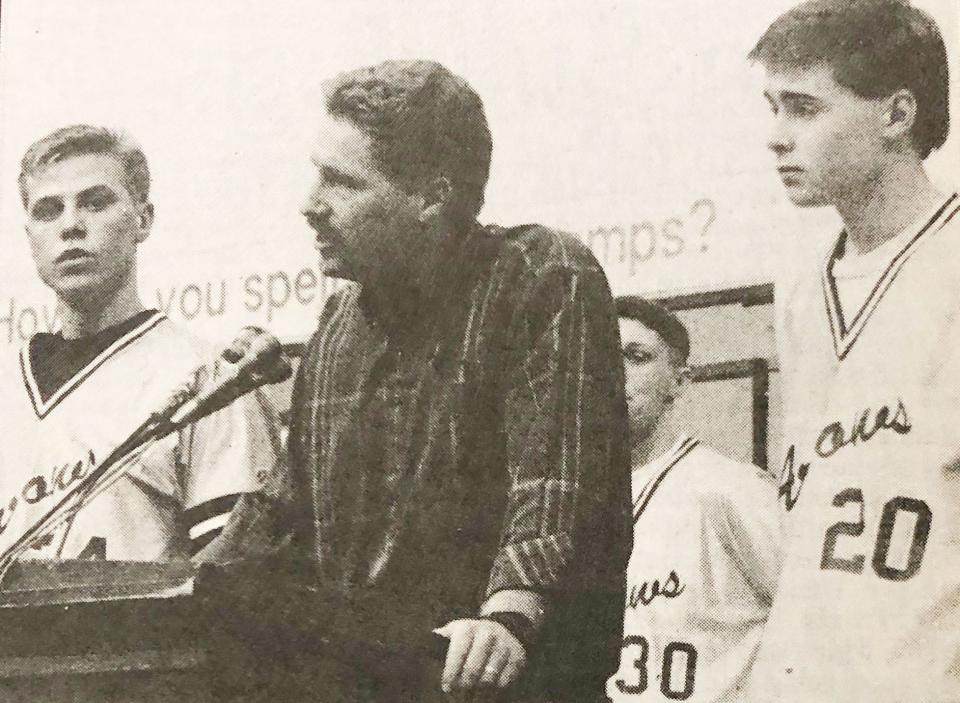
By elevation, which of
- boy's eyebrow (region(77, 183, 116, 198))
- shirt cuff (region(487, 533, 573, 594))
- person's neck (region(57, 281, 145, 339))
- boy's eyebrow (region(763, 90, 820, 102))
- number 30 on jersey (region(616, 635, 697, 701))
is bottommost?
number 30 on jersey (region(616, 635, 697, 701))

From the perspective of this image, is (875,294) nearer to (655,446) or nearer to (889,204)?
(889,204)

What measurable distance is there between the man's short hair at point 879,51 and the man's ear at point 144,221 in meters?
1.54

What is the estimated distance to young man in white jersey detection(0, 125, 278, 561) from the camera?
3623 mm

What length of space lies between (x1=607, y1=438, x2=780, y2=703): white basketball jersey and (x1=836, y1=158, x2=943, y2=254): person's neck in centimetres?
49

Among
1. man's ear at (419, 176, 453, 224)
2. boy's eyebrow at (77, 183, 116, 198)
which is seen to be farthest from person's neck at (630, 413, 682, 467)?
boy's eyebrow at (77, 183, 116, 198)

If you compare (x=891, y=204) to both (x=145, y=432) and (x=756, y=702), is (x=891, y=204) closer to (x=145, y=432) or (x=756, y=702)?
(x=756, y=702)

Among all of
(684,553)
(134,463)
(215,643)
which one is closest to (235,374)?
(134,463)

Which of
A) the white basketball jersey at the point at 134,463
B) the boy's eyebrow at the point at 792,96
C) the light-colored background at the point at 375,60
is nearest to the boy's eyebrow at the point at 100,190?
the light-colored background at the point at 375,60

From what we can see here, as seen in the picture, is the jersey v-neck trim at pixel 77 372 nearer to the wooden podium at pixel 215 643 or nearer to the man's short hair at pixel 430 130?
the man's short hair at pixel 430 130

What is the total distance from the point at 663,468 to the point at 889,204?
651 millimetres

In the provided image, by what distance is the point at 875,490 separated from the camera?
2.96 meters

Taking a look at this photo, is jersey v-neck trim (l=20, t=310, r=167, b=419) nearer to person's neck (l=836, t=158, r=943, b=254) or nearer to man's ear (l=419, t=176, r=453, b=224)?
man's ear (l=419, t=176, r=453, b=224)

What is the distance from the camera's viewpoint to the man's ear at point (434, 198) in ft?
11.3

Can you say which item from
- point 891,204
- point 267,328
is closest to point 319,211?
point 267,328
